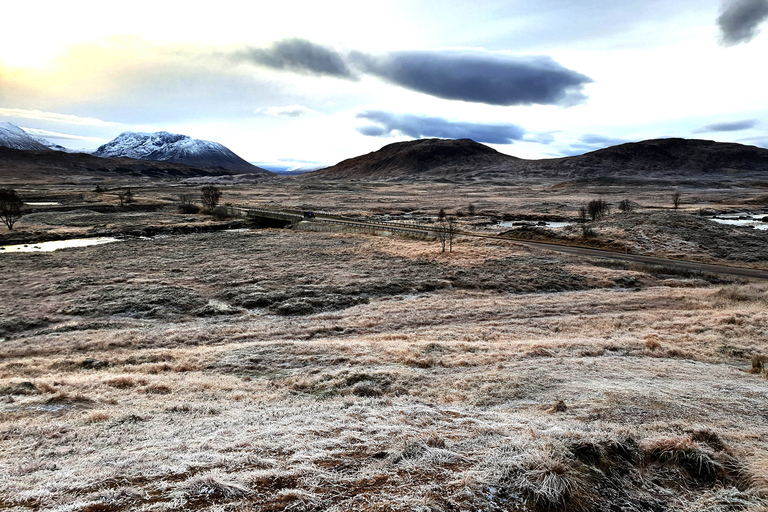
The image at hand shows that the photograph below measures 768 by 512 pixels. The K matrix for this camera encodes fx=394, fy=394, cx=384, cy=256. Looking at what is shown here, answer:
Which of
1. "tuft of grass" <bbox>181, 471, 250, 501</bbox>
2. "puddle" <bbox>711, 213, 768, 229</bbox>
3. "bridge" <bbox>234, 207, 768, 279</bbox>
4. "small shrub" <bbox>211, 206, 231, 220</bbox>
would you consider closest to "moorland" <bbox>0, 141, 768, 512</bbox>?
"tuft of grass" <bbox>181, 471, 250, 501</bbox>

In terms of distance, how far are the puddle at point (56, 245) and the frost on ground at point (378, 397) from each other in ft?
69.1

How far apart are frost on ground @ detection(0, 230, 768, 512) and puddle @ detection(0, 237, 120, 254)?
69.1 ft

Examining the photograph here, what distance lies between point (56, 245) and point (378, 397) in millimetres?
50768

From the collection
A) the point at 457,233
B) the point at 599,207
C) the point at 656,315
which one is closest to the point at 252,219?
the point at 457,233

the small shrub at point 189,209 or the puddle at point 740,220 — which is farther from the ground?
the puddle at point 740,220

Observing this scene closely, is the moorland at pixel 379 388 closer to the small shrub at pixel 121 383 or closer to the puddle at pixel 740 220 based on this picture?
the small shrub at pixel 121 383

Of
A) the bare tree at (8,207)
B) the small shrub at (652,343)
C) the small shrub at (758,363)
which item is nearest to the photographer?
the small shrub at (758,363)

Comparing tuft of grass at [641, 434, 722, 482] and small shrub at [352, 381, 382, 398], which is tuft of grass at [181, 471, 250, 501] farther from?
tuft of grass at [641, 434, 722, 482]

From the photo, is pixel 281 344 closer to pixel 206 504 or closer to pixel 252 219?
pixel 206 504

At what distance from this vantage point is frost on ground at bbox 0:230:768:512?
5508mm

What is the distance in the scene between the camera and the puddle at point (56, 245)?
41.2 m

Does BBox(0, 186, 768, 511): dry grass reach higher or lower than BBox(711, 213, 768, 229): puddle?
lower

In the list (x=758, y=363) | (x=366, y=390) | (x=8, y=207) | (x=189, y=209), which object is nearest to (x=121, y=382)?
(x=366, y=390)

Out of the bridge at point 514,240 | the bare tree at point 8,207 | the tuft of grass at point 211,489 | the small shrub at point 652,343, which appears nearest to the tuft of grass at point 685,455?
the tuft of grass at point 211,489
